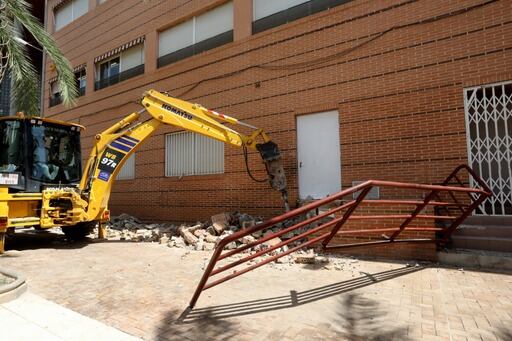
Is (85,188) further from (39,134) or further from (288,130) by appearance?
(288,130)

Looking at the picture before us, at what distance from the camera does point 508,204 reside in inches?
268

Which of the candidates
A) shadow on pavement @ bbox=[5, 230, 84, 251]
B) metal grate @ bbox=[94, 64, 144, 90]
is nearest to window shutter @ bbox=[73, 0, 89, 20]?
metal grate @ bbox=[94, 64, 144, 90]

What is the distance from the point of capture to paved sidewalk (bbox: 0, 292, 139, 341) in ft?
10.5

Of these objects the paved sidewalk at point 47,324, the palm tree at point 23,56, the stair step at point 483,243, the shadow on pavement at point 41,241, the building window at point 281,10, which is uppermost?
the building window at point 281,10

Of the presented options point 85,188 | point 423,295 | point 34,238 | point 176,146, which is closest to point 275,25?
point 176,146

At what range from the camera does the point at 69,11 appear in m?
16.6

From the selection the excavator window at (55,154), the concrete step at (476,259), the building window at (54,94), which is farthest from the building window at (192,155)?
the building window at (54,94)

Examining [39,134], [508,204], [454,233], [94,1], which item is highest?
[94,1]

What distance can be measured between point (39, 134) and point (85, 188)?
1.66 meters

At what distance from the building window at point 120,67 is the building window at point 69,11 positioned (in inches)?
132

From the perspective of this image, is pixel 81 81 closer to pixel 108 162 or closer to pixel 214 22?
pixel 214 22

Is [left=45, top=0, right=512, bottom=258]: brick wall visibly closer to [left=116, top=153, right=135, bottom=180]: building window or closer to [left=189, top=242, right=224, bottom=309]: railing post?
[left=116, top=153, right=135, bottom=180]: building window

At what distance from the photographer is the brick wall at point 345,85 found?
6961 millimetres

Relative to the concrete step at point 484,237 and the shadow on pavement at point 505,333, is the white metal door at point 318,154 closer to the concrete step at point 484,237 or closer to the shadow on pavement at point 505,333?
the concrete step at point 484,237
